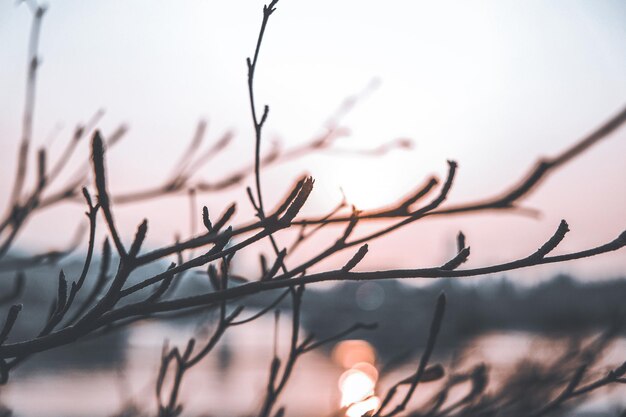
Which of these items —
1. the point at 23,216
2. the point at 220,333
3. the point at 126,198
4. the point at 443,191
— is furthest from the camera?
the point at 126,198

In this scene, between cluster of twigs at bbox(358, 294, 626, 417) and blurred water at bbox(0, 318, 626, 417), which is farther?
blurred water at bbox(0, 318, 626, 417)

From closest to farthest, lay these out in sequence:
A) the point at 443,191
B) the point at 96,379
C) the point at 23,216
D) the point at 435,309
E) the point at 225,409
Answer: the point at 443,191, the point at 435,309, the point at 23,216, the point at 225,409, the point at 96,379

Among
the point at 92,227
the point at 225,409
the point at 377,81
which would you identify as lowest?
the point at 92,227

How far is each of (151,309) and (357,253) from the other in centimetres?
29

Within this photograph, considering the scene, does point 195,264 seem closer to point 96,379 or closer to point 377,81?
point 377,81

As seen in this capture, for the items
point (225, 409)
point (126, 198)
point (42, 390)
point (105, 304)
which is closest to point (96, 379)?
point (42, 390)

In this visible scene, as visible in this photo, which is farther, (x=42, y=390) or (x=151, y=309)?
(x=42, y=390)

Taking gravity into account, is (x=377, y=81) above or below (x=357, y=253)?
above

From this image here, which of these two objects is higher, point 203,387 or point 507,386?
point 203,387

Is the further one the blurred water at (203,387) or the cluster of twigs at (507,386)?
the blurred water at (203,387)

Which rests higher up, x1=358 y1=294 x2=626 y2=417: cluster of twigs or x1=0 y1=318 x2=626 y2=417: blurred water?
x1=0 y1=318 x2=626 y2=417: blurred water

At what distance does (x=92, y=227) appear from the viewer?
896mm

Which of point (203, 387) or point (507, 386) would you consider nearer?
point (507, 386)

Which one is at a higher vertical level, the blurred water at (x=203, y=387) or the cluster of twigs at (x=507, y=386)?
the blurred water at (x=203, y=387)
